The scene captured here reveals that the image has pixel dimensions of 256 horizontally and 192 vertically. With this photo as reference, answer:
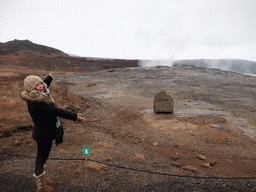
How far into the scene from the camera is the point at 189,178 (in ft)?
10.3

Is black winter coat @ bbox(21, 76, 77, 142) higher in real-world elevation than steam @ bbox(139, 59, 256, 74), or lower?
lower

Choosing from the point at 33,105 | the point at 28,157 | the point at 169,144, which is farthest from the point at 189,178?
the point at 28,157

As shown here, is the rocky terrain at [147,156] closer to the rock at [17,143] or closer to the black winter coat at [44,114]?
the rock at [17,143]

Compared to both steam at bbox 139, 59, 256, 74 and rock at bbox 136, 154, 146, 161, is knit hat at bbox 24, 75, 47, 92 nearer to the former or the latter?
rock at bbox 136, 154, 146, 161

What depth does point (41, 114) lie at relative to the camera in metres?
2.24

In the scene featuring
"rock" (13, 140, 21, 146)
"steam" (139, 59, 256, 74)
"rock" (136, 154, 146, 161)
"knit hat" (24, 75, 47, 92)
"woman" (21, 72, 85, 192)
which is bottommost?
"rock" (136, 154, 146, 161)

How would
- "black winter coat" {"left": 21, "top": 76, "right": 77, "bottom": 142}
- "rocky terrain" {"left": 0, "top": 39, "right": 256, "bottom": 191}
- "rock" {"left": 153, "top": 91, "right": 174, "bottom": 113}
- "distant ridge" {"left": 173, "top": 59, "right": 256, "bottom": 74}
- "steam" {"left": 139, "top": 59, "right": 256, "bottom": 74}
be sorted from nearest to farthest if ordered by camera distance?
"black winter coat" {"left": 21, "top": 76, "right": 77, "bottom": 142} → "rocky terrain" {"left": 0, "top": 39, "right": 256, "bottom": 191} → "rock" {"left": 153, "top": 91, "right": 174, "bottom": 113} → "steam" {"left": 139, "top": 59, "right": 256, "bottom": 74} → "distant ridge" {"left": 173, "top": 59, "right": 256, "bottom": 74}

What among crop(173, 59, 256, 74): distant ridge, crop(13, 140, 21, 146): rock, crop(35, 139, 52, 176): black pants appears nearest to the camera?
crop(35, 139, 52, 176): black pants

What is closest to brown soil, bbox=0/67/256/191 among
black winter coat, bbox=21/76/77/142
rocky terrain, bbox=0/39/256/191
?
rocky terrain, bbox=0/39/256/191

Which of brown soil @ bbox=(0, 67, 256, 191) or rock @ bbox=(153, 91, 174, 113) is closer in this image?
brown soil @ bbox=(0, 67, 256, 191)

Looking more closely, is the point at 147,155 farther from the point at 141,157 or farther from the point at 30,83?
the point at 30,83

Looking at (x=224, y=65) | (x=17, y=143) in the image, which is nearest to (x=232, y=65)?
(x=224, y=65)

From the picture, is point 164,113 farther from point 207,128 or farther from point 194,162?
point 194,162

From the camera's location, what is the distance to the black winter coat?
7.18 feet
